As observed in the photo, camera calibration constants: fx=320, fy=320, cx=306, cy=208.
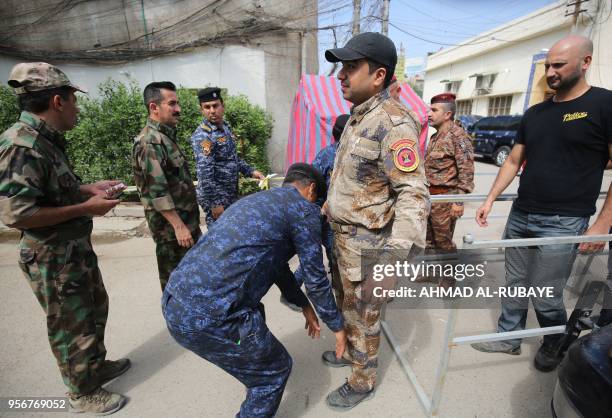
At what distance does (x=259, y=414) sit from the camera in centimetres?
153

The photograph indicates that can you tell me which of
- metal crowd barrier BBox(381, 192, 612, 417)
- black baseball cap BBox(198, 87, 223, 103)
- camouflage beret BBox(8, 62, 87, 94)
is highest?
camouflage beret BBox(8, 62, 87, 94)

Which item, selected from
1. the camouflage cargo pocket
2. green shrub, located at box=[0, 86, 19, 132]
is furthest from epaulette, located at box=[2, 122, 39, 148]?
green shrub, located at box=[0, 86, 19, 132]

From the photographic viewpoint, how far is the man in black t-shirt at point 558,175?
1.80 metres

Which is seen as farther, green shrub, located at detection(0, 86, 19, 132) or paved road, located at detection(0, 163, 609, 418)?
green shrub, located at detection(0, 86, 19, 132)

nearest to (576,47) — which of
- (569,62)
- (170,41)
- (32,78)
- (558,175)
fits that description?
(569,62)

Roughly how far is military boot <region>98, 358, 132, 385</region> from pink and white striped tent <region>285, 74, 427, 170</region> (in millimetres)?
3851

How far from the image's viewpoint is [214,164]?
3.10m

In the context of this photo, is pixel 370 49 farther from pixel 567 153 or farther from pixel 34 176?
pixel 34 176

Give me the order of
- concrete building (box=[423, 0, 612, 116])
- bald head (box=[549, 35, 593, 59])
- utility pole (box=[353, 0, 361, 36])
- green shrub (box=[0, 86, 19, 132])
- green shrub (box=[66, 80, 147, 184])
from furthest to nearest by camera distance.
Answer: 1. concrete building (box=[423, 0, 612, 116])
2. utility pole (box=[353, 0, 361, 36])
3. green shrub (box=[0, 86, 19, 132])
4. green shrub (box=[66, 80, 147, 184])
5. bald head (box=[549, 35, 593, 59])

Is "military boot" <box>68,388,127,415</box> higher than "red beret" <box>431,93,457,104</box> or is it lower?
lower

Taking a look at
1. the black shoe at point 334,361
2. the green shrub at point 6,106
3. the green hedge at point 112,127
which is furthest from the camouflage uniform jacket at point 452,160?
the green shrub at point 6,106

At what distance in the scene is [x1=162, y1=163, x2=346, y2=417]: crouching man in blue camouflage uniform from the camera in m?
Answer: 1.33

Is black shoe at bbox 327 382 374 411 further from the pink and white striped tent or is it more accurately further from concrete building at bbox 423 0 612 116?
concrete building at bbox 423 0 612 116

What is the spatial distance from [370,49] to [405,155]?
1.68 feet
